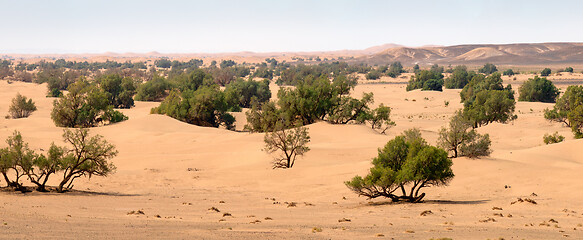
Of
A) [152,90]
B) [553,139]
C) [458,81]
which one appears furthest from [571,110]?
[458,81]

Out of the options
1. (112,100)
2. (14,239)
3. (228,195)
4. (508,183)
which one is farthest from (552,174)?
(112,100)

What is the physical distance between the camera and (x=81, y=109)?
44156 millimetres

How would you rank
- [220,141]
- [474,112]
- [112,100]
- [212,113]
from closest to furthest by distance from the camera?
[220,141]
[474,112]
[212,113]
[112,100]

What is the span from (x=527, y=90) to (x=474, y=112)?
2419 cm

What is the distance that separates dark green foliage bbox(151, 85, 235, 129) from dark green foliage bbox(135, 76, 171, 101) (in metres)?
19.6

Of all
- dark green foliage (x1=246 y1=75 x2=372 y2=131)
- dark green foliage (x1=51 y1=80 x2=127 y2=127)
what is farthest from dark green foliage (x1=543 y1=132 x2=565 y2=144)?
dark green foliage (x1=51 y1=80 x2=127 y2=127)

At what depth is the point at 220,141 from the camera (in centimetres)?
3684

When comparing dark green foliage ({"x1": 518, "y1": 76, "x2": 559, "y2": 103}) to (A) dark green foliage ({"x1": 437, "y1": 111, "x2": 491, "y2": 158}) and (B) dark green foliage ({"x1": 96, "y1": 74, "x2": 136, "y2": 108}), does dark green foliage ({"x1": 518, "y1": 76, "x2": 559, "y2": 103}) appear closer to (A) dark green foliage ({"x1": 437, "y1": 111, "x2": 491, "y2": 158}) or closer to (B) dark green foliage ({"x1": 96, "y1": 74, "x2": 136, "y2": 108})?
(A) dark green foliage ({"x1": 437, "y1": 111, "x2": 491, "y2": 158})

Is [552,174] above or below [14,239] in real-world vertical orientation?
below

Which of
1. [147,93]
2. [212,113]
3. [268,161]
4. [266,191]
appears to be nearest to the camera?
[266,191]

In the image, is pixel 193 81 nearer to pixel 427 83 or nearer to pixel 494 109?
pixel 427 83

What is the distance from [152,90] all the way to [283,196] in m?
49.8

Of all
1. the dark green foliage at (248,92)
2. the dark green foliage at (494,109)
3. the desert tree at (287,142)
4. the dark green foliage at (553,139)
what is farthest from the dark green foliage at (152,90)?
the dark green foliage at (553,139)

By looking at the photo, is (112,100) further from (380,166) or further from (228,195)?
(380,166)
